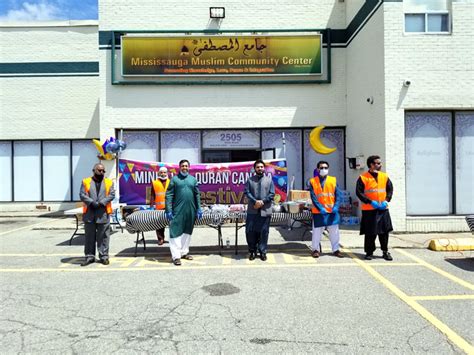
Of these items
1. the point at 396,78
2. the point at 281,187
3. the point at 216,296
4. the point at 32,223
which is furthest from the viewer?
the point at 32,223

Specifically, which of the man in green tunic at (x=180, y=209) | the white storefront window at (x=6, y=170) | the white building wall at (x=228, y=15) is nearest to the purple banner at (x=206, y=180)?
the man in green tunic at (x=180, y=209)

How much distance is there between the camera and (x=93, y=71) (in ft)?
52.1

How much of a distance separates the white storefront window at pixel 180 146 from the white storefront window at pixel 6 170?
24.6 ft

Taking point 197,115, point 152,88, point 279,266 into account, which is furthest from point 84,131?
point 279,266

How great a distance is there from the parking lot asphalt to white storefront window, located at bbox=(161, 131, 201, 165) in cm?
567

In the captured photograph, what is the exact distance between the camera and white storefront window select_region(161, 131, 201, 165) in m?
13.4

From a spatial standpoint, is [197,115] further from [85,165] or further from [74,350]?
[74,350]

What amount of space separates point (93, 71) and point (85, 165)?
3.95 meters

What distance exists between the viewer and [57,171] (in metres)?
15.9

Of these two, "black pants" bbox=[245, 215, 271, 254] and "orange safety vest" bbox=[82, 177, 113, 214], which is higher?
"orange safety vest" bbox=[82, 177, 113, 214]

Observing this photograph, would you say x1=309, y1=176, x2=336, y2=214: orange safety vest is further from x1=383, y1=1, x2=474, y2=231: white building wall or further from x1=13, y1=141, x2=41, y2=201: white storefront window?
x1=13, y1=141, x2=41, y2=201: white storefront window

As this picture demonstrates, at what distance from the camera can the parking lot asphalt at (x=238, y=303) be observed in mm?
3736

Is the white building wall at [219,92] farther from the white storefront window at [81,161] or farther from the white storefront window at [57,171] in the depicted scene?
the white storefront window at [57,171]

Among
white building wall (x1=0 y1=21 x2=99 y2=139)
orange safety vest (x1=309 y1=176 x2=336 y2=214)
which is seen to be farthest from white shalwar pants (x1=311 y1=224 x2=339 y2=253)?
white building wall (x1=0 y1=21 x2=99 y2=139)
